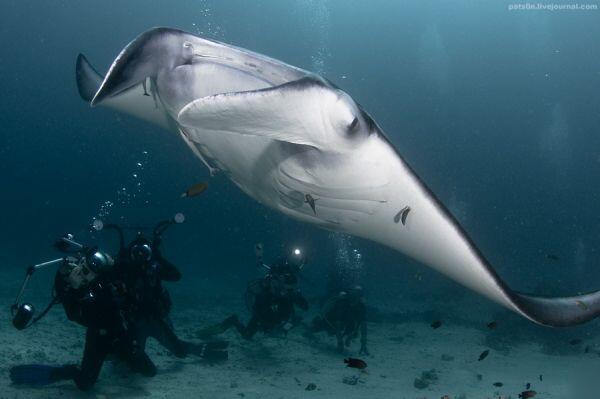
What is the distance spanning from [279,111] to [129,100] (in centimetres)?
313

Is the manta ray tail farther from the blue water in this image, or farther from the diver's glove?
the blue water

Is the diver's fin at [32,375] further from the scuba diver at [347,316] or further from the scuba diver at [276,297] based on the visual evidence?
the scuba diver at [347,316]

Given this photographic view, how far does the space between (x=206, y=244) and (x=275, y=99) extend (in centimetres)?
4777

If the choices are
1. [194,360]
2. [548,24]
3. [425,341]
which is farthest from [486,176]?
[194,360]

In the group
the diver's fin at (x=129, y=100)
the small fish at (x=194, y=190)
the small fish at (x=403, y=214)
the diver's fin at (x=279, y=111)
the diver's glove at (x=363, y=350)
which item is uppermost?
the diver's fin at (x=129, y=100)

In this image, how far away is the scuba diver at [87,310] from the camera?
5.05 meters

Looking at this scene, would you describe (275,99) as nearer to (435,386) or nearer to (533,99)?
(435,386)

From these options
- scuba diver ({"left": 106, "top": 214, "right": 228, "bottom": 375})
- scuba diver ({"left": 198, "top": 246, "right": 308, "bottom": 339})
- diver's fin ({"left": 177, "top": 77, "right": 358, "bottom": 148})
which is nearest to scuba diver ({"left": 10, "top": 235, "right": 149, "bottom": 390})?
scuba diver ({"left": 106, "top": 214, "right": 228, "bottom": 375})

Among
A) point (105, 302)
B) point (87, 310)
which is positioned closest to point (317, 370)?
point (105, 302)

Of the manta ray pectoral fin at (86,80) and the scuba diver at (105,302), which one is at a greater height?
the manta ray pectoral fin at (86,80)

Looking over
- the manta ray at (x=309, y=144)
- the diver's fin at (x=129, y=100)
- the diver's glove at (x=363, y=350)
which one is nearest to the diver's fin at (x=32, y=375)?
the diver's fin at (x=129, y=100)

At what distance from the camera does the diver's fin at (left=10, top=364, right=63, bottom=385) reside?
535 cm

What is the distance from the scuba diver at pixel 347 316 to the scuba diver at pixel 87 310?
4.58 m

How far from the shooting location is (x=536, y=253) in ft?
103
